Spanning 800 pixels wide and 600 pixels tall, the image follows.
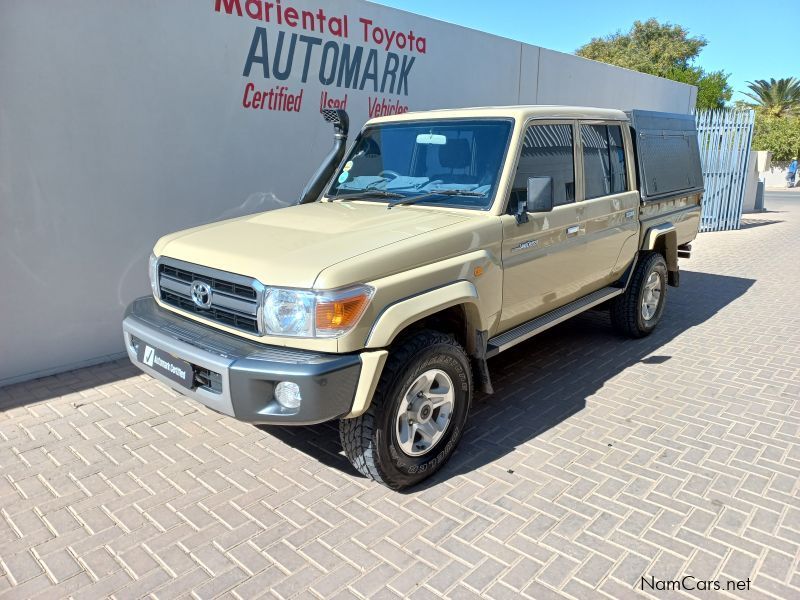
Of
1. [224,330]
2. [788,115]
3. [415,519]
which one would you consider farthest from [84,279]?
[788,115]

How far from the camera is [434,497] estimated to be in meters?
3.23

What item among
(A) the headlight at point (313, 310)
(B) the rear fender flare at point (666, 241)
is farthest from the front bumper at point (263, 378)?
(B) the rear fender flare at point (666, 241)

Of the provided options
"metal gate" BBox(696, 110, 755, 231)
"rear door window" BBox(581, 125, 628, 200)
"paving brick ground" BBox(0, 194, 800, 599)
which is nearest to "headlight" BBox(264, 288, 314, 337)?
"paving brick ground" BBox(0, 194, 800, 599)

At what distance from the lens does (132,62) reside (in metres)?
4.89

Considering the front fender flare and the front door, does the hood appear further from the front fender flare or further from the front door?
the front door

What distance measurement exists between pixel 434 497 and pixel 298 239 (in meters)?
1.61

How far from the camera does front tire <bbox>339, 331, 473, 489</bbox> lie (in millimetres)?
3023

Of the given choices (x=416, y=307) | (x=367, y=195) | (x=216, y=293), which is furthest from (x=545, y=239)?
(x=216, y=293)

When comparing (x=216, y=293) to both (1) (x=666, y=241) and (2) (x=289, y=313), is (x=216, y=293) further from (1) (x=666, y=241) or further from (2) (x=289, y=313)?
(1) (x=666, y=241)

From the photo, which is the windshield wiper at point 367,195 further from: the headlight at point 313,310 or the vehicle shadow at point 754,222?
the vehicle shadow at point 754,222

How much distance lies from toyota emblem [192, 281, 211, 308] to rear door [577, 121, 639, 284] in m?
2.74

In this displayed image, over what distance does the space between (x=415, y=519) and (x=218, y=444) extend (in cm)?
149

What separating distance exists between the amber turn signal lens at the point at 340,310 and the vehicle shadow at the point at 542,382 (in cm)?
115

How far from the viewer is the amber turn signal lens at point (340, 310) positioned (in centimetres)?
271
